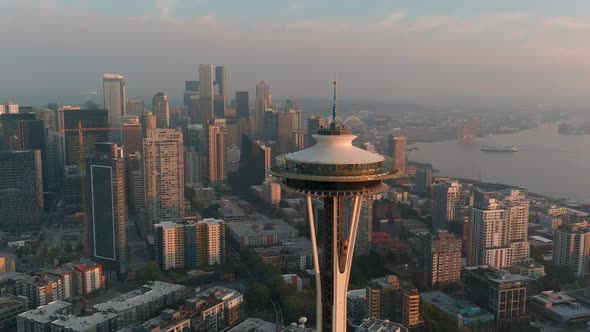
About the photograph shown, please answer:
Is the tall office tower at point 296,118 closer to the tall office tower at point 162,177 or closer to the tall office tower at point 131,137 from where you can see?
the tall office tower at point 131,137

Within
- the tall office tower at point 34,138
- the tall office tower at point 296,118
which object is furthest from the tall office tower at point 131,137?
the tall office tower at point 296,118

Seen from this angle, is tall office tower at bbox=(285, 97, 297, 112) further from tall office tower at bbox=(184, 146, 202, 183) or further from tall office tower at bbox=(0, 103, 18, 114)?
tall office tower at bbox=(0, 103, 18, 114)

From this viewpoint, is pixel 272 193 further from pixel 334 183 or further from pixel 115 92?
pixel 334 183

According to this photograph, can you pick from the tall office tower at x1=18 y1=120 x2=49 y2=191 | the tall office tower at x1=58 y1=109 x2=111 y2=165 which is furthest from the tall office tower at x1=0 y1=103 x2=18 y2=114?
the tall office tower at x1=58 y1=109 x2=111 y2=165

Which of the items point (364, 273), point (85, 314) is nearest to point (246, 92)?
point (364, 273)

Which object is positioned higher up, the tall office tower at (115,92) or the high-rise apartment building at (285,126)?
the tall office tower at (115,92)

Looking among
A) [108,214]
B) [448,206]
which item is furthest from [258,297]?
→ [448,206]

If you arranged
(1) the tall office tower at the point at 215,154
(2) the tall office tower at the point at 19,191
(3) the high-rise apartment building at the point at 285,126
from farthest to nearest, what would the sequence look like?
(3) the high-rise apartment building at the point at 285,126, (1) the tall office tower at the point at 215,154, (2) the tall office tower at the point at 19,191
